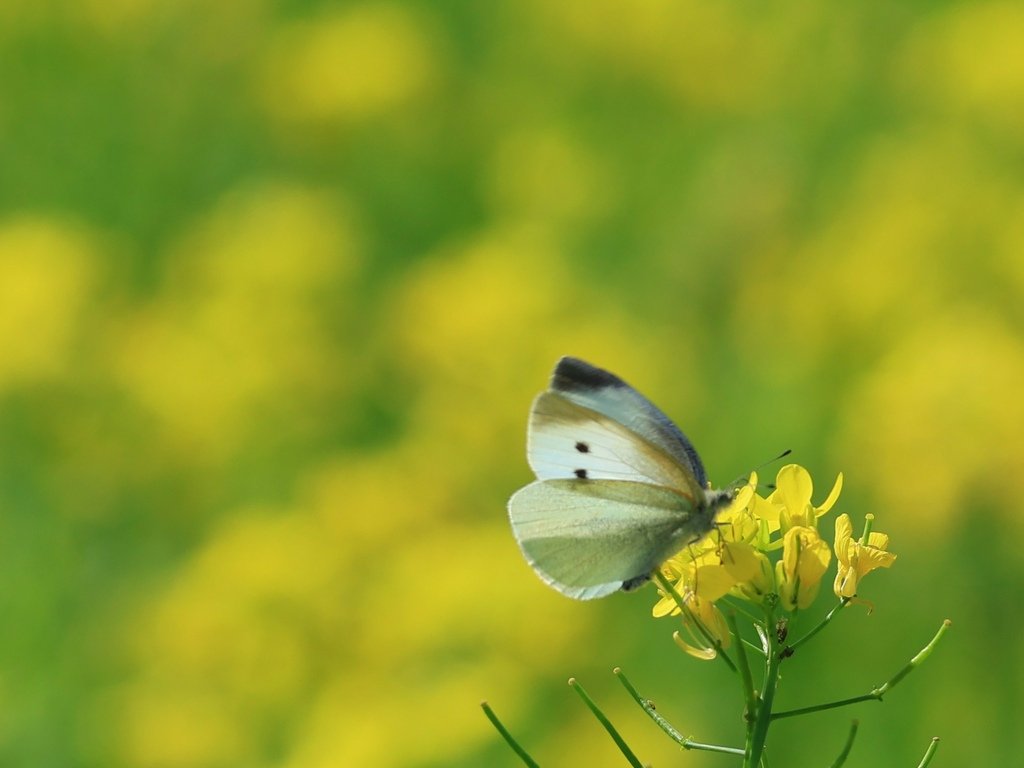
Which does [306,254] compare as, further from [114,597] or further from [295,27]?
[295,27]

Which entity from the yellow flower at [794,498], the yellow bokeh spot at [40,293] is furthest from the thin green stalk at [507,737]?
the yellow bokeh spot at [40,293]

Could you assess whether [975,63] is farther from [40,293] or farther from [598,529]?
[598,529]

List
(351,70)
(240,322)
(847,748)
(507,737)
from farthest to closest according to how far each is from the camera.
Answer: (351,70) < (240,322) < (507,737) < (847,748)

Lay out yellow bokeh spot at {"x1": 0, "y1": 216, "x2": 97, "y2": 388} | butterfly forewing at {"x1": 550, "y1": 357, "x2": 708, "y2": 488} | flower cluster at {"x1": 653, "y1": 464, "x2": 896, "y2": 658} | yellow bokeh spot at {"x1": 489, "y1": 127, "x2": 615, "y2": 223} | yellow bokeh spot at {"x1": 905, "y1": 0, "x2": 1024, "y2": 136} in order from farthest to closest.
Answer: yellow bokeh spot at {"x1": 489, "y1": 127, "x2": 615, "y2": 223}
yellow bokeh spot at {"x1": 905, "y1": 0, "x2": 1024, "y2": 136}
yellow bokeh spot at {"x1": 0, "y1": 216, "x2": 97, "y2": 388}
butterfly forewing at {"x1": 550, "y1": 357, "x2": 708, "y2": 488}
flower cluster at {"x1": 653, "y1": 464, "x2": 896, "y2": 658}

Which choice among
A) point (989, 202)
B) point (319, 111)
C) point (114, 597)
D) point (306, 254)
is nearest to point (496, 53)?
point (319, 111)

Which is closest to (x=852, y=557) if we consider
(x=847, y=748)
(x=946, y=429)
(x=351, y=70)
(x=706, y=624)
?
(x=706, y=624)

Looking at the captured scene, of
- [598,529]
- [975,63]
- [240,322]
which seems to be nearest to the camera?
[598,529]

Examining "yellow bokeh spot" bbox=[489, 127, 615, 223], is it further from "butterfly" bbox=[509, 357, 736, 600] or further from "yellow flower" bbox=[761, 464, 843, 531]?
"yellow flower" bbox=[761, 464, 843, 531]

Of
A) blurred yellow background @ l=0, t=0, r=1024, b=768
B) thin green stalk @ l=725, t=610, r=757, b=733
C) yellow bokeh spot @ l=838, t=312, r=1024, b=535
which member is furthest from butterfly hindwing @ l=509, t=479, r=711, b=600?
yellow bokeh spot @ l=838, t=312, r=1024, b=535
